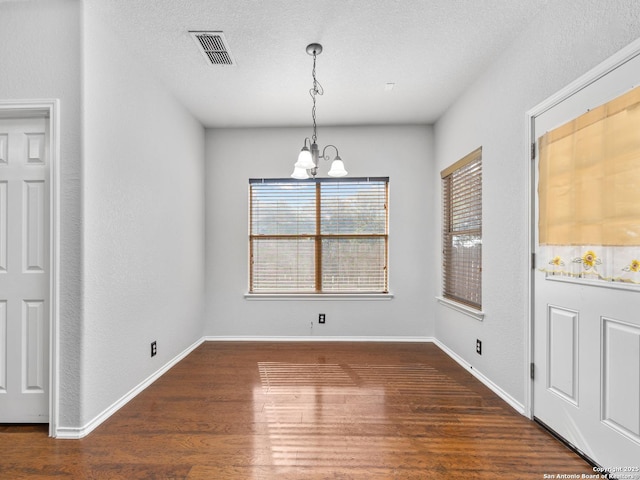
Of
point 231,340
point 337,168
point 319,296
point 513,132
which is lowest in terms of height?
point 231,340

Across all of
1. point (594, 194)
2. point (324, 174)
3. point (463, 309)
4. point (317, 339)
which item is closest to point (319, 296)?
point (317, 339)

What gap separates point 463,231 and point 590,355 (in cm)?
182

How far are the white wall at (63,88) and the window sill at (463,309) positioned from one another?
3.10 meters

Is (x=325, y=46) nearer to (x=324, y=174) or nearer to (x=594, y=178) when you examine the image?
(x=324, y=174)

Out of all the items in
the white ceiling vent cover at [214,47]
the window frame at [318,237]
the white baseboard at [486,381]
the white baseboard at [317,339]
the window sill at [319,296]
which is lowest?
the white baseboard at [317,339]

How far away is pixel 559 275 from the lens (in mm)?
Answer: 2072

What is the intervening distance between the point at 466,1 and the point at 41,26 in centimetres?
272

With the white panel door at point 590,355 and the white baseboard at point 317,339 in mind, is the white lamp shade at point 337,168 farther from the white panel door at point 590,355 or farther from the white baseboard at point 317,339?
the white baseboard at point 317,339

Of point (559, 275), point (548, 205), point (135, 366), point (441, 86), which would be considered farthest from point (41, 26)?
point (559, 275)

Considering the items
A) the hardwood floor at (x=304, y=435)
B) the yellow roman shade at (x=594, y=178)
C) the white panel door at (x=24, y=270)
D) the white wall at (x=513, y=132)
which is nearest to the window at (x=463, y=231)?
the white wall at (x=513, y=132)

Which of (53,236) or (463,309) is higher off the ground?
(53,236)

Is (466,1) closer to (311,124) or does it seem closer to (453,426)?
(311,124)

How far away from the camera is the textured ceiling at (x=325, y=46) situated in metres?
2.21

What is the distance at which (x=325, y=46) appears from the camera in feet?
8.54
